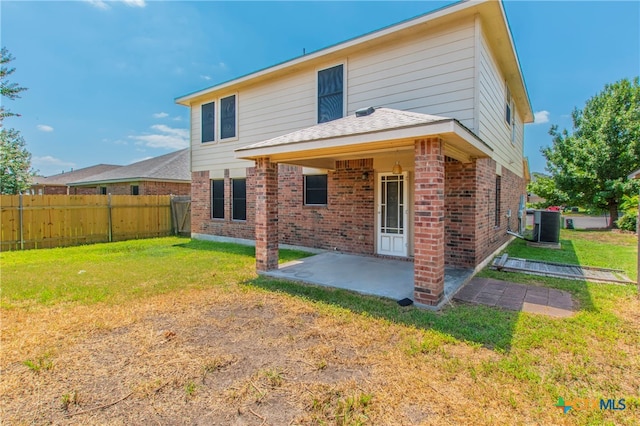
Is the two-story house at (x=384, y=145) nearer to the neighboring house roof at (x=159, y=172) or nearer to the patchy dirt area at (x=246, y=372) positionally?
the patchy dirt area at (x=246, y=372)

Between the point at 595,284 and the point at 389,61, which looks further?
the point at 389,61

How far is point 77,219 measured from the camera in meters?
11.1

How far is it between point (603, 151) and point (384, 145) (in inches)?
Answer: 687

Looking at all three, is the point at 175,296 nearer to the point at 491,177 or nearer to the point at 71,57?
the point at 491,177

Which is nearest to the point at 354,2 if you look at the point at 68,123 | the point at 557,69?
the point at 557,69

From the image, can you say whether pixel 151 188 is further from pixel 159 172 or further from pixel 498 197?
pixel 498 197

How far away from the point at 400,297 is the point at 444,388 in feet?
7.42

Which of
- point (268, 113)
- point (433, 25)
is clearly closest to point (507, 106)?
point (433, 25)

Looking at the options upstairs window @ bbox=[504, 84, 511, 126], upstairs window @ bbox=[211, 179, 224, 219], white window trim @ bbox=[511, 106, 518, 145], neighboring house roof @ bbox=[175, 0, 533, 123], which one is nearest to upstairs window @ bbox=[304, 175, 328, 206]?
neighboring house roof @ bbox=[175, 0, 533, 123]

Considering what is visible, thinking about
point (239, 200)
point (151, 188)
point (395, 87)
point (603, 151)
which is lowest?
point (239, 200)

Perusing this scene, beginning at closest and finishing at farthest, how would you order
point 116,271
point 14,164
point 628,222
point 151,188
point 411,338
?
point 411,338 → point 116,271 → point 628,222 → point 151,188 → point 14,164

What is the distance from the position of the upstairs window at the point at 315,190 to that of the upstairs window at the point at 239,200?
245 centimetres

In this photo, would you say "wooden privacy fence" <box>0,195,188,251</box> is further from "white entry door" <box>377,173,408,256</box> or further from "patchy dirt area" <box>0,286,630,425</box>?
"white entry door" <box>377,173,408,256</box>

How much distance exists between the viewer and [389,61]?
7.17 meters
